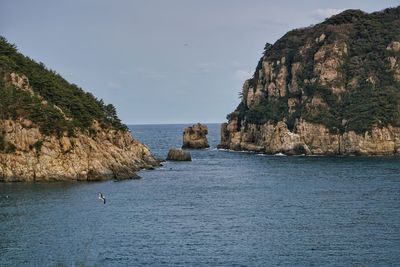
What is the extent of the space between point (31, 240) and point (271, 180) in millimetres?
74894

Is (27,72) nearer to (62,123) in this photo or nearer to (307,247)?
(62,123)

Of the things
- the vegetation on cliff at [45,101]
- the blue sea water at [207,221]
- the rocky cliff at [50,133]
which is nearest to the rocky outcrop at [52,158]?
the rocky cliff at [50,133]

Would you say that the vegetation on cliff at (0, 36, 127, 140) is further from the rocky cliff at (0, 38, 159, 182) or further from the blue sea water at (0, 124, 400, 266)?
the blue sea water at (0, 124, 400, 266)

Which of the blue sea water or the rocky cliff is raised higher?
the rocky cliff

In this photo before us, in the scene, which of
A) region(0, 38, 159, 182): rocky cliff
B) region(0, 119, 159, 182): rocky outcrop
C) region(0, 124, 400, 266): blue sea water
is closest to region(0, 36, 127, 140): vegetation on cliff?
region(0, 38, 159, 182): rocky cliff

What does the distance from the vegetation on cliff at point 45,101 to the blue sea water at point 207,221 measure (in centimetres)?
1754

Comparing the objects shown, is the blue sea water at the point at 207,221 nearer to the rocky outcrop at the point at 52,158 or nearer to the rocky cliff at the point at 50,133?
the rocky outcrop at the point at 52,158

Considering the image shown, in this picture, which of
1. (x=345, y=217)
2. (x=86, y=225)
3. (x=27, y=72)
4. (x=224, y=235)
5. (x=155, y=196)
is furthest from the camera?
(x=27, y=72)

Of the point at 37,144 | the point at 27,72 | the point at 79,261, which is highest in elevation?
the point at 27,72

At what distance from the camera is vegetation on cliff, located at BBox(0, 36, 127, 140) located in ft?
474

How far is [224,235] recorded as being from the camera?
286 feet

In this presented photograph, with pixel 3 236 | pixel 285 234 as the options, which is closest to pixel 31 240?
pixel 3 236

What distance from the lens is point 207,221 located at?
9781 cm

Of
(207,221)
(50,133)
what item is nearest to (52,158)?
(50,133)
